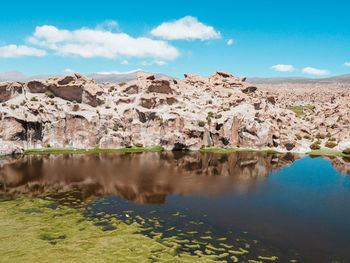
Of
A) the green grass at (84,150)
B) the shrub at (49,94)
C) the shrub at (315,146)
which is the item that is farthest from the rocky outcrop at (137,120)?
the green grass at (84,150)

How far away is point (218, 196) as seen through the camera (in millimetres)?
30531

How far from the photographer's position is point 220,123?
237 ft

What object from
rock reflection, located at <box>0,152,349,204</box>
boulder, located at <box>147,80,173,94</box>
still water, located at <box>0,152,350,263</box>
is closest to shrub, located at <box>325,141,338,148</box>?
still water, located at <box>0,152,350,263</box>

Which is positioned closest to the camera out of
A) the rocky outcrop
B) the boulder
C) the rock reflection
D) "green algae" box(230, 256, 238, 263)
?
"green algae" box(230, 256, 238, 263)

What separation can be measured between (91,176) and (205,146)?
37481 mm

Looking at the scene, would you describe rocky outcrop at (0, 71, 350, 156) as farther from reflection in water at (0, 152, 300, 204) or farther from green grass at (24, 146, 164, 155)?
reflection in water at (0, 152, 300, 204)

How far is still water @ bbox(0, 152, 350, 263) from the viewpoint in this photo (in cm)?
1961

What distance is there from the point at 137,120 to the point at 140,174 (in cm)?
3659

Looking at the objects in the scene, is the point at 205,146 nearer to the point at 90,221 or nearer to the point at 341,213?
the point at 341,213

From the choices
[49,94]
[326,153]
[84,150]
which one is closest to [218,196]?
[84,150]

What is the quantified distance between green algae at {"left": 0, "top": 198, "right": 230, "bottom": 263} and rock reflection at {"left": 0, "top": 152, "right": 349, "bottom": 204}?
7235 millimetres

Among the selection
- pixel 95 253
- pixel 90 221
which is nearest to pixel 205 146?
pixel 90 221

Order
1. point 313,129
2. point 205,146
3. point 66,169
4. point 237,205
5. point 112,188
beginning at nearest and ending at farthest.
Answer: point 237,205 < point 112,188 < point 66,169 < point 205,146 < point 313,129

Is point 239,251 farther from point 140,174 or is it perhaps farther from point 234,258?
point 140,174
